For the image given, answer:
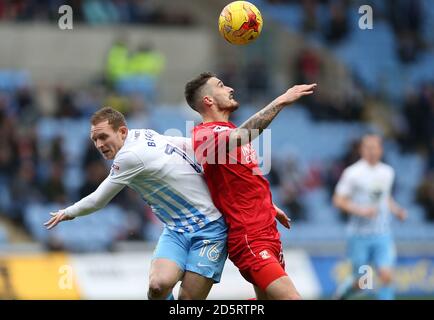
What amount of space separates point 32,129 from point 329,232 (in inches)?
225

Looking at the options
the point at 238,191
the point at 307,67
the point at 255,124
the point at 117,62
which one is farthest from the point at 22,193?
the point at 255,124

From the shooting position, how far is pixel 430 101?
74.0 feet

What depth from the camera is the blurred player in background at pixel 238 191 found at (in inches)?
326

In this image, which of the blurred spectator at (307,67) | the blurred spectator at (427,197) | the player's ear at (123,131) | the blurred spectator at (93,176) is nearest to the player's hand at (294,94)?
the player's ear at (123,131)

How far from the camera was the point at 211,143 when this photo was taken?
827 centimetres

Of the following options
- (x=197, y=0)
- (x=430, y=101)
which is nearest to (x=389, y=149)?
(x=430, y=101)

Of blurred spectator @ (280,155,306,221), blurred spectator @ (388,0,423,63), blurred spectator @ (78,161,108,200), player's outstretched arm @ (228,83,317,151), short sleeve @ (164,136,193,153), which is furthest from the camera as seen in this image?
blurred spectator @ (388,0,423,63)

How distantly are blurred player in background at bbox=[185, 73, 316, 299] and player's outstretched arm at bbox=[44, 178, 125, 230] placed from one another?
771mm

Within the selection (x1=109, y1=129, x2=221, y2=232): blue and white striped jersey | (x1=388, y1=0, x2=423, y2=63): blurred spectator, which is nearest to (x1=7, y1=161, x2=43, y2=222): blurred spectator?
(x1=109, y1=129, x2=221, y2=232): blue and white striped jersey

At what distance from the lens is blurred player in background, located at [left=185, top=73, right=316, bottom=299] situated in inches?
326

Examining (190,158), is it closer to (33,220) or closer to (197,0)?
(33,220)

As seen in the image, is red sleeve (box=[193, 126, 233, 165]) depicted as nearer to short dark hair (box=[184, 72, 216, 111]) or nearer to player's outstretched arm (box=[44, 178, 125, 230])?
short dark hair (box=[184, 72, 216, 111])

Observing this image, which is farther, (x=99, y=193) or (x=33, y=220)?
(x=33, y=220)

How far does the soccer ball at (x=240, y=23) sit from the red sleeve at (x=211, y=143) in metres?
0.95
